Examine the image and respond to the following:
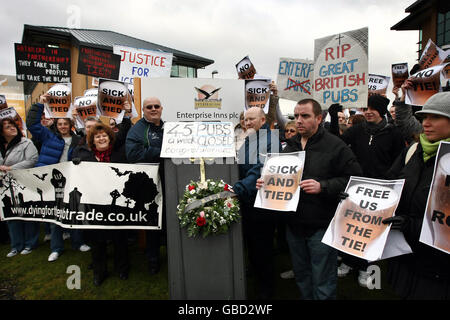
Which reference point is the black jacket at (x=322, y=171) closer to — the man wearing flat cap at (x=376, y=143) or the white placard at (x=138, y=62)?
the man wearing flat cap at (x=376, y=143)

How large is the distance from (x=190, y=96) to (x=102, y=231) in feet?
8.06

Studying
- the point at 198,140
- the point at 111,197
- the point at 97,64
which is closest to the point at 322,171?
the point at 198,140

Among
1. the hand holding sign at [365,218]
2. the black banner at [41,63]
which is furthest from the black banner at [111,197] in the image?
the black banner at [41,63]

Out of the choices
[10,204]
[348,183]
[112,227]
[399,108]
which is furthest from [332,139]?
[10,204]

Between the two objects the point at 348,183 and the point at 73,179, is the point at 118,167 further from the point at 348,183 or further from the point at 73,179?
the point at 348,183

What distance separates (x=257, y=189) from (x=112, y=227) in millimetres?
1966

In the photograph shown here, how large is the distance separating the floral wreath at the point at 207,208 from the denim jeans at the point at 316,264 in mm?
671

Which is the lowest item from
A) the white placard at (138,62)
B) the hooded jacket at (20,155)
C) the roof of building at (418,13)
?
the hooded jacket at (20,155)

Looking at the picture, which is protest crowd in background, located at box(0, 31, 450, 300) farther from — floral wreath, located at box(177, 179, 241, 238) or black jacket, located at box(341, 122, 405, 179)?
floral wreath, located at box(177, 179, 241, 238)

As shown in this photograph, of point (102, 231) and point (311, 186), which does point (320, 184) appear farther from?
point (102, 231)

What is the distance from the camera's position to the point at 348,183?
2.40m

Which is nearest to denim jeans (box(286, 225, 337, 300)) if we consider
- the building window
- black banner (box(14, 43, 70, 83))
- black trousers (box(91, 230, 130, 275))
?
black trousers (box(91, 230, 130, 275))

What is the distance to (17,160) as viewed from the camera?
15.4 ft

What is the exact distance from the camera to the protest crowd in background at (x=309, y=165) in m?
2.04
